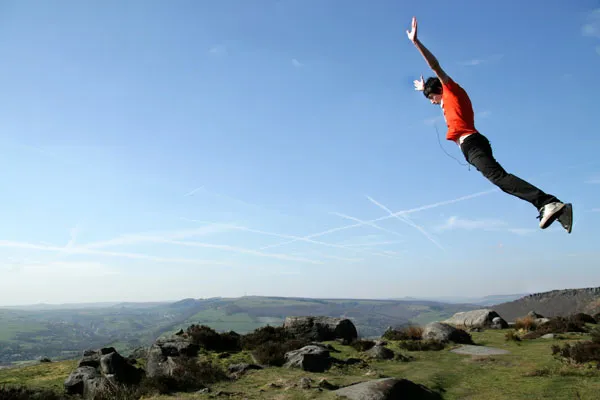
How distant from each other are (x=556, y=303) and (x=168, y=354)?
4563cm

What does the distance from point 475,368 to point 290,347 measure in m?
6.15

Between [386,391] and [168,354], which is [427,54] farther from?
[168,354]

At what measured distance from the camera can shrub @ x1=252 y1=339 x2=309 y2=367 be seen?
499 inches

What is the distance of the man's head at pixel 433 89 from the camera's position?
6093mm

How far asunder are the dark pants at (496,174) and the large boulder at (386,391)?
508 centimetres

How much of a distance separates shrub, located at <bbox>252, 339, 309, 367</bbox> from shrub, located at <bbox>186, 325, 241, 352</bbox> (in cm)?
242

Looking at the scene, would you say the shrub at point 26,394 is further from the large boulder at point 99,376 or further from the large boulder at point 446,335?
the large boulder at point 446,335

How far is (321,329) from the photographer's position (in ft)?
61.6

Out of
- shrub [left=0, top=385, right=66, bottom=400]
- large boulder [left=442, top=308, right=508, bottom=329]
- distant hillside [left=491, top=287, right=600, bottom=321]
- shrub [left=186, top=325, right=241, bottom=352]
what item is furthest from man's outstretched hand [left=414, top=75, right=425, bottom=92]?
distant hillside [left=491, top=287, right=600, bottom=321]

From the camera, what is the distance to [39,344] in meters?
156

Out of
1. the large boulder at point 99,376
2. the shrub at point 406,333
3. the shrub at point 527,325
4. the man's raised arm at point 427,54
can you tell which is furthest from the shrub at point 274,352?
the shrub at point 527,325

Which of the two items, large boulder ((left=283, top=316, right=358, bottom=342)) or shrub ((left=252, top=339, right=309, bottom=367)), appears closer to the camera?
shrub ((left=252, top=339, right=309, bottom=367))

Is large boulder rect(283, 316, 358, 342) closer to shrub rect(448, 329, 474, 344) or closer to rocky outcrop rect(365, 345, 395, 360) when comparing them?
rocky outcrop rect(365, 345, 395, 360)

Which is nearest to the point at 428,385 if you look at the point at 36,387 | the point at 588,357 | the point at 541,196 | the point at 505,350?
the point at 588,357
